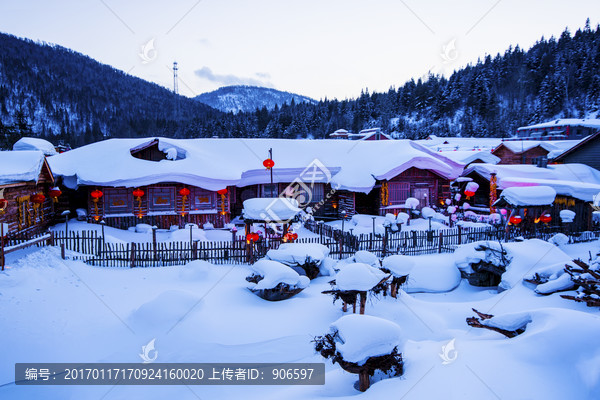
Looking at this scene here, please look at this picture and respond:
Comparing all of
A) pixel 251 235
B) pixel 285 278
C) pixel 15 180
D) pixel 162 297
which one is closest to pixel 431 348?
pixel 285 278

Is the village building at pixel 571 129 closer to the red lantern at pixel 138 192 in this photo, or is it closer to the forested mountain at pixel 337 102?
the forested mountain at pixel 337 102

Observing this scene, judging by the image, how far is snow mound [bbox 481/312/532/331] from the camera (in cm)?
706

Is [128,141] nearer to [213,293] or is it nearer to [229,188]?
[229,188]

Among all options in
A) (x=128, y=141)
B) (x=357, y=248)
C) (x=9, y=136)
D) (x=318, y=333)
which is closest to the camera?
(x=318, y=333)

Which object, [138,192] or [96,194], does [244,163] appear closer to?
[138,192]

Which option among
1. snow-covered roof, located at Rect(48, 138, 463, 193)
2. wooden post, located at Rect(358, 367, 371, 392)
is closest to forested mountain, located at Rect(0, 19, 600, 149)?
snow-covered roof, located at Rect(48, 138, 463, 193)

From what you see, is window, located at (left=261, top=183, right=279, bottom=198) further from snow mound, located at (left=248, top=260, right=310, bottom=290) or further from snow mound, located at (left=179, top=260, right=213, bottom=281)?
Result: snow mound, located at (left=248, top=260, right=310, bottom=290)

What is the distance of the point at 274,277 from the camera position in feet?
34.5

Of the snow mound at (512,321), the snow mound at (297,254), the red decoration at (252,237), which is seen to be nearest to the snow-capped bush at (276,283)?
the snow mound at (297,254)

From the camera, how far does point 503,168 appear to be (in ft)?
86.5

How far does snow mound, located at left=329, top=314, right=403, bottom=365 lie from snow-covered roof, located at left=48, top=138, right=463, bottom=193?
16278 mm

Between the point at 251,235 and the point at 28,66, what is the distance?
140 metres

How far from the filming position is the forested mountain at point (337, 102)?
79750mm

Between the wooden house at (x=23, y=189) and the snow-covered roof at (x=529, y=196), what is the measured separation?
22571 mm
